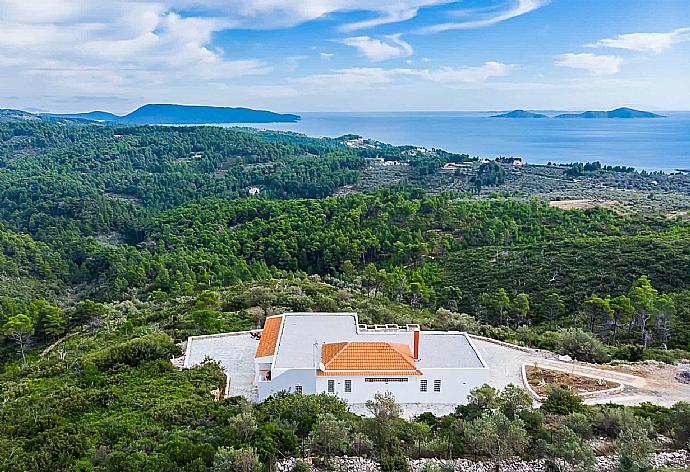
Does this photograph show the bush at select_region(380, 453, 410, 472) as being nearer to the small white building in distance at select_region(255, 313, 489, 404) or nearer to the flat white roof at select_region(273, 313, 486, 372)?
the small white building in distance at select_region(255, 313, 489, 404)

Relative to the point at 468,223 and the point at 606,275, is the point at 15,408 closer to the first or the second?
the point at 606,275

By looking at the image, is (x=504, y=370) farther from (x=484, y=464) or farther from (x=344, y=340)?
(x=484, y=464)

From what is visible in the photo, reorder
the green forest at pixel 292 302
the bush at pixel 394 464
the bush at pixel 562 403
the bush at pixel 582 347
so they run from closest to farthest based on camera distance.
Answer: the bush at pixel 394 464 → the green forest at pixel 292 302 → the bush at pixel 562 403 → the bush at pixel 582 347

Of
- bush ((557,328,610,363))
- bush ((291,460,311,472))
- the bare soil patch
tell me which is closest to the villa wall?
the bare soil patch

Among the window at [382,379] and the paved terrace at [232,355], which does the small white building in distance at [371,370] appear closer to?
the window at [382,379]

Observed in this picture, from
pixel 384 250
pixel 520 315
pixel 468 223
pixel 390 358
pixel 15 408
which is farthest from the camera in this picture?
pixel 468 223

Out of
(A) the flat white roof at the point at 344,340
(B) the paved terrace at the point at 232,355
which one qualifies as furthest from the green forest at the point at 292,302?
(A) the flat white roof at the point at 344,340

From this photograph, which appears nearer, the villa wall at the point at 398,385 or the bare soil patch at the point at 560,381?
the villa wall at the point at 398,385

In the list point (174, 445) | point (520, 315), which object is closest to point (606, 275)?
point (520, 315)
